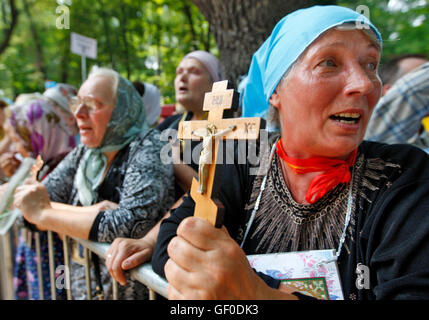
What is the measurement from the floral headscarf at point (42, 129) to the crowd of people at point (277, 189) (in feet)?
3.95

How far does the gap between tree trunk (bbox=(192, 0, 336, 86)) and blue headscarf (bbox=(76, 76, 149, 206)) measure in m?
1.28

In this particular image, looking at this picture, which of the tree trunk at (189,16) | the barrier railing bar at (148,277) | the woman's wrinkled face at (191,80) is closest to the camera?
the barrier railing bar at (148,277)

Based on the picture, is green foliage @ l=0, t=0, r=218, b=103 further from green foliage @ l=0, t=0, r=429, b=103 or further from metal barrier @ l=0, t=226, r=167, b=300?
metal barrier @ l=0, t=226, r=167, b=300

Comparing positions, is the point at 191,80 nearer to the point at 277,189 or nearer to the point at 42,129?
the point at 42,129

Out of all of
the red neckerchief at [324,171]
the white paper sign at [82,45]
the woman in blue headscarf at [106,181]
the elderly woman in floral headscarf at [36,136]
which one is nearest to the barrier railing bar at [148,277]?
the woman in blue headscarf at [106,181]

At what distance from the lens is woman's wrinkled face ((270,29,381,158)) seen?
47.7 inches

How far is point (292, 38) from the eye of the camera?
1.35m

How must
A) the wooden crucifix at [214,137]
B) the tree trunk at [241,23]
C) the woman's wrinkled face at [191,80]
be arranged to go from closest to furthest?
the wooden crucifix at [214,137]
the tree trunk at [241,23]
the woman's wrinkled face at [191,80]

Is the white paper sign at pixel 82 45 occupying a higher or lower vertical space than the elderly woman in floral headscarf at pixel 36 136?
higher

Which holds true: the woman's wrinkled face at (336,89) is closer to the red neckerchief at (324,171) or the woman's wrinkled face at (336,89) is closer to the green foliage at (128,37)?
the red neckerchief at (324,171)

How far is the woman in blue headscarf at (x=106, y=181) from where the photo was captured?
1899mm

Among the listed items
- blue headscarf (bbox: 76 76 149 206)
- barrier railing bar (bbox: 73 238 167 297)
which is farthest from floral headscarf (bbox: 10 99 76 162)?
barrier railing bar (bbox: 73 238 167 297)

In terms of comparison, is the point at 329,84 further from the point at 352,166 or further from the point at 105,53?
the point at 105,53

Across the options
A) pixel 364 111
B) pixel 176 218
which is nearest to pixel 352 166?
pixel 364 111
